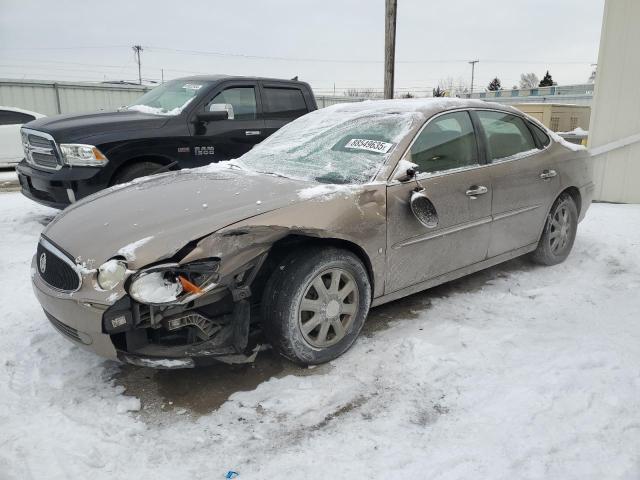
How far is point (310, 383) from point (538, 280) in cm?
253

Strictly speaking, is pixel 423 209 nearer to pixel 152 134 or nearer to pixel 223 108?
pixel 223 108

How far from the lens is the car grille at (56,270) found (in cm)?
261

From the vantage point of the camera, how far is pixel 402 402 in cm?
269

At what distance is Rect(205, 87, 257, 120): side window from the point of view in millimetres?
6406

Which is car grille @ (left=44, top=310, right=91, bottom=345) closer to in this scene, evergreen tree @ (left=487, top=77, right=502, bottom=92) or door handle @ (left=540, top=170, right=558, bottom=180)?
door handle @ (left=540, top=170, right=558, bottom=180)

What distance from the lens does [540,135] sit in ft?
15.0

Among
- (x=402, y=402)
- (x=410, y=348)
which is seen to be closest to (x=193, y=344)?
(x=402, y=402)

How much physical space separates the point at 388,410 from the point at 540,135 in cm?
312

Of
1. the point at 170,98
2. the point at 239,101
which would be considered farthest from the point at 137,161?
the point at 239,101

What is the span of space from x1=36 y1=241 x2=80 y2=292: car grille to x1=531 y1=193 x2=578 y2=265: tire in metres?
3.81

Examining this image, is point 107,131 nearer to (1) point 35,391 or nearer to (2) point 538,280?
(1) point 35,391

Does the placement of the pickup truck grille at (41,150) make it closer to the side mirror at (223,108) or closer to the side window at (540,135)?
the side mirror at (223,108)

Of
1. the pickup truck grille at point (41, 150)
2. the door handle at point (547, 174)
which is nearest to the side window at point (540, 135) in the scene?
the door handle at point (547, 174)

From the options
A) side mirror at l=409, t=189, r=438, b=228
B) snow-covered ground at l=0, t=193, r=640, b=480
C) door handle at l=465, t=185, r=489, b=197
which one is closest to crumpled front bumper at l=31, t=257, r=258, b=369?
snow-covered ground at l=0, t=193, r=640, b=480
